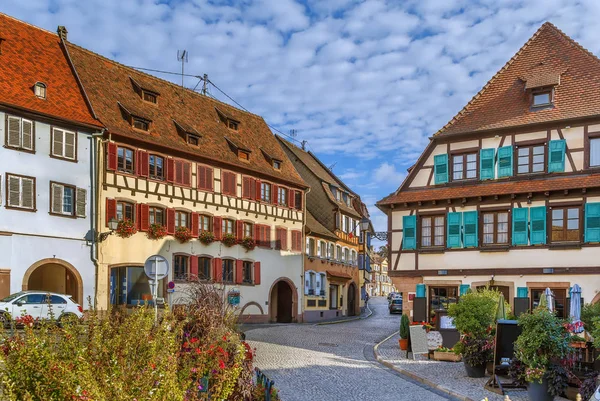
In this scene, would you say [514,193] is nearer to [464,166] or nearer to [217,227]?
[464,166]

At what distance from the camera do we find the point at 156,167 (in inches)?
1190

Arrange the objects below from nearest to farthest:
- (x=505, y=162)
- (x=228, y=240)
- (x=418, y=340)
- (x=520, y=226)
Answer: (x=418, y=340), (x=520, y=226), (x=505, y=162), (x=228, y=240)

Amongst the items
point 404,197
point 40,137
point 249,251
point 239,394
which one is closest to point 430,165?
point 404,197

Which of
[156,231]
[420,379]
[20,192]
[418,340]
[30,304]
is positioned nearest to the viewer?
[420,379]

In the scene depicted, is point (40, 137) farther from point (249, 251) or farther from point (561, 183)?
point (561, 183)

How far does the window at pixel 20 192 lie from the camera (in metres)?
24.4

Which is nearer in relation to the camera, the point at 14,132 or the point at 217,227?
the point at 14,132

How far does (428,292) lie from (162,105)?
15855 millimetres

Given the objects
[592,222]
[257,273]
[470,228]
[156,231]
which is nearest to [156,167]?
[156,231]

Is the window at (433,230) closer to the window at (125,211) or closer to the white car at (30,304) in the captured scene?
the window at (125,211)

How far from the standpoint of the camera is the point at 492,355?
14.9 metres

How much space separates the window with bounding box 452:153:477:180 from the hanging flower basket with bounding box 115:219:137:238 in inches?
510

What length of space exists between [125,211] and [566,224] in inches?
671

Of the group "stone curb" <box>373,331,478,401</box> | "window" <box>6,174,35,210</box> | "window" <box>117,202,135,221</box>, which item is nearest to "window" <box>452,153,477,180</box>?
"stone curb" <box>373,331,478,401</box>
